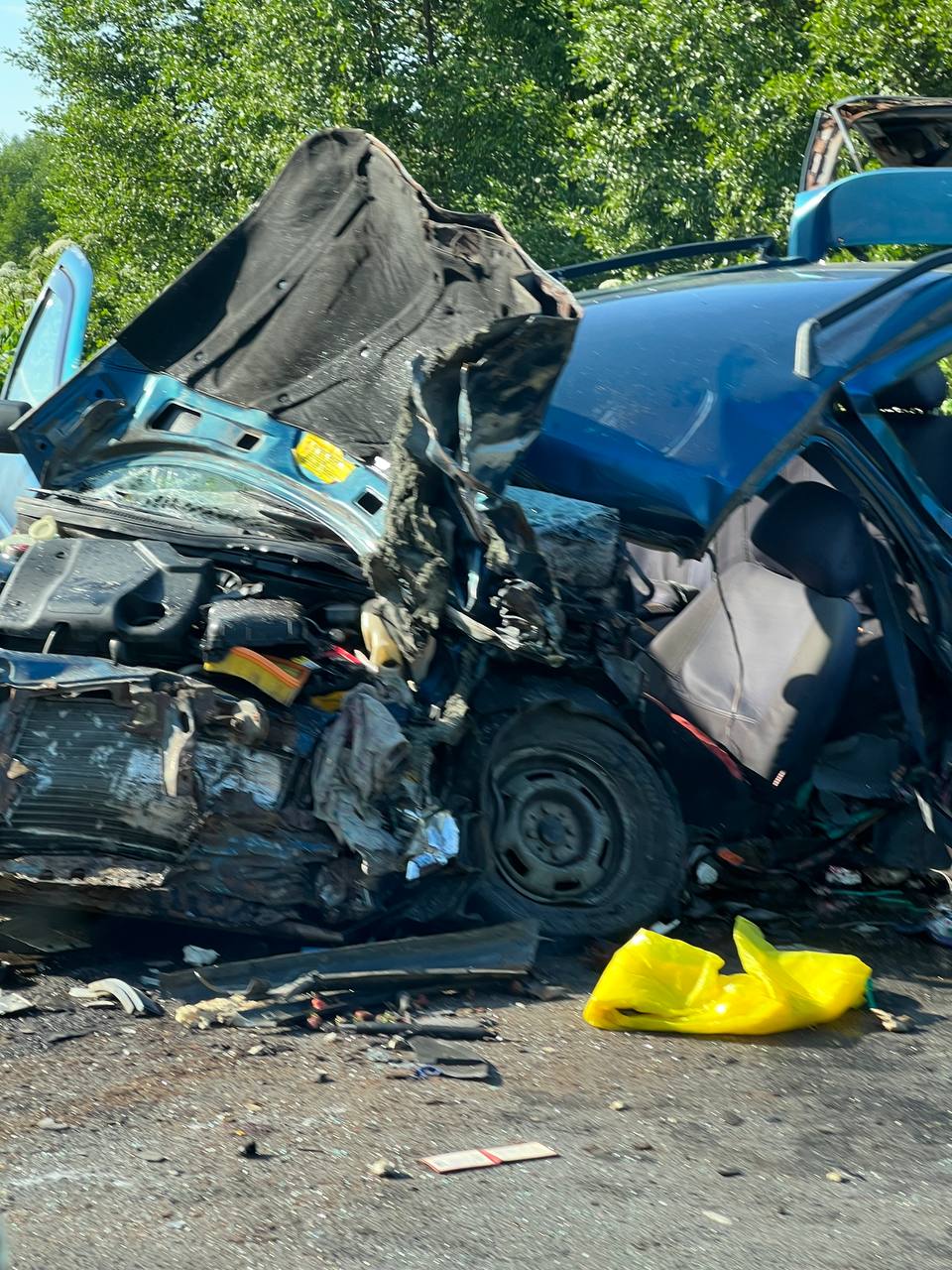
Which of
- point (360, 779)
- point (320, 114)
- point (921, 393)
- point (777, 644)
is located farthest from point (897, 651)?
point (320, 114)

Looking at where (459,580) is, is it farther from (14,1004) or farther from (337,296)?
(14,1004)

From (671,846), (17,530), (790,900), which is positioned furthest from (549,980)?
(17,530)

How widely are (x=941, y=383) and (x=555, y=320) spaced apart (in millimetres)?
1880

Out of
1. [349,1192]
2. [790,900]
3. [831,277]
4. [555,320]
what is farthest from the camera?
[831,277]

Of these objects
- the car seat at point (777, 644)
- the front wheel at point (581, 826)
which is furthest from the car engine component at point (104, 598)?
the car seat at point (777, 644)

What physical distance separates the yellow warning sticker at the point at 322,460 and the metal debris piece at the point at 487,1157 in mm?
2277

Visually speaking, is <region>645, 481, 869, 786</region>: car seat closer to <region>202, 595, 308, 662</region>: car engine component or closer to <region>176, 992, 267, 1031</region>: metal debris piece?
<region>202, 595, 308, 662</region>: car engine component

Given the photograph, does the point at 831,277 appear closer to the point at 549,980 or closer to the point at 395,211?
the point at 395,211

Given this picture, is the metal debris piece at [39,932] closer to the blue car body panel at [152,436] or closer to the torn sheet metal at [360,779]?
the torn sheet metal at [360,779]

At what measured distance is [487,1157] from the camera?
9.85ft

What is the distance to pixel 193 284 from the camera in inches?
206

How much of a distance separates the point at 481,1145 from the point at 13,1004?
139cm

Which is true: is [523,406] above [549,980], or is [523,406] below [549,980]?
above

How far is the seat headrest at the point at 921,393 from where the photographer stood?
5277 mm
